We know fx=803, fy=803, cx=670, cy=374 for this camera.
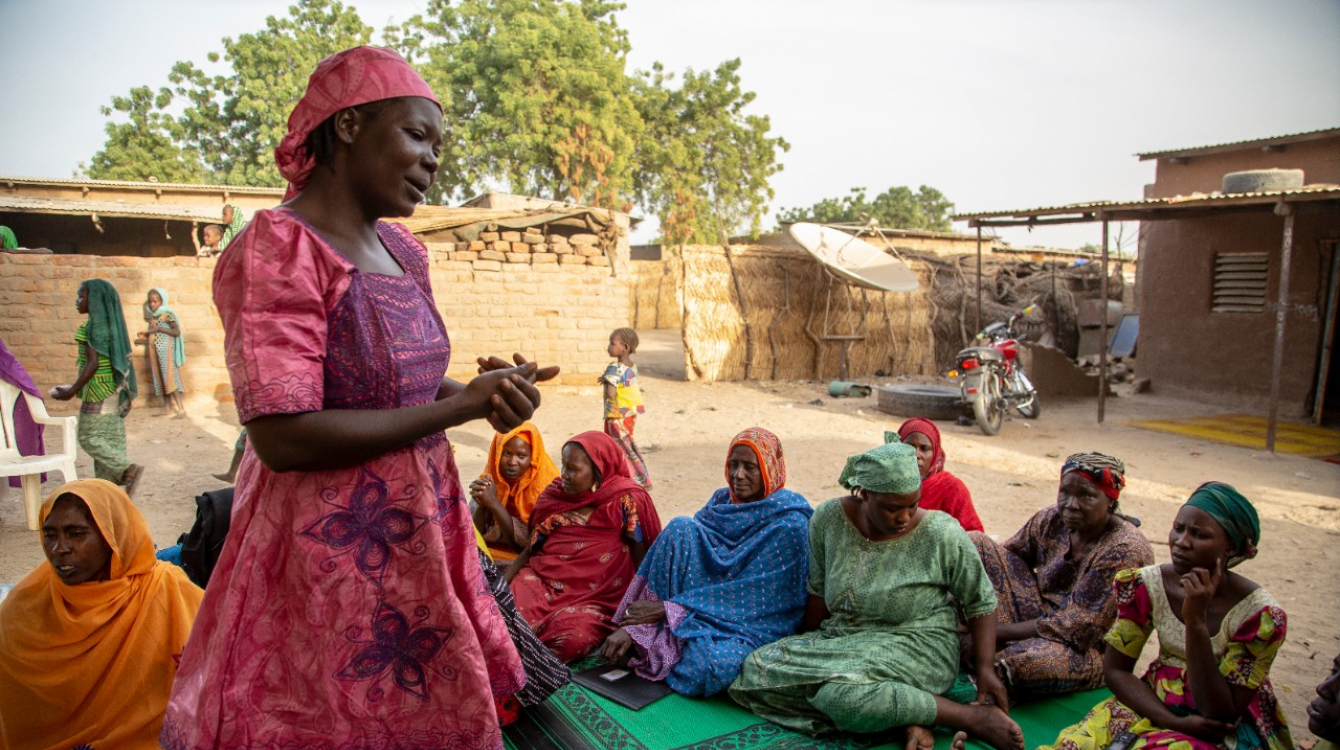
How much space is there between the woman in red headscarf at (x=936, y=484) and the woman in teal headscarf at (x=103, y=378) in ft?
17.8

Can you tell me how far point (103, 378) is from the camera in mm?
5809

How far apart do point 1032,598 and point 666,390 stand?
9.61 m

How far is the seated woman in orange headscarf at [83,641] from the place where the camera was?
8.18 ft

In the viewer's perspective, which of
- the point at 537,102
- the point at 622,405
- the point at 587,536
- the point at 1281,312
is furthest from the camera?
the point at 537,102

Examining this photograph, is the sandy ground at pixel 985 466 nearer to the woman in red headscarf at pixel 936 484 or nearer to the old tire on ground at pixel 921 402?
the old tire on ground at pixel 921 402

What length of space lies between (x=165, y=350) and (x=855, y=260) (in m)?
10.2

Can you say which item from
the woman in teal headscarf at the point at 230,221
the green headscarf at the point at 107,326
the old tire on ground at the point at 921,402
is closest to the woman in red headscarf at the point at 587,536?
the green headscarf at the point at 107,326

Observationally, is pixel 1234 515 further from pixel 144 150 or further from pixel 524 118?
pixel 144 150

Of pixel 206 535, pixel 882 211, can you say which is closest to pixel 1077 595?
pixel 206 535

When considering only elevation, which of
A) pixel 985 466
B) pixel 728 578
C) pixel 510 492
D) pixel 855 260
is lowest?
pixel 985 466

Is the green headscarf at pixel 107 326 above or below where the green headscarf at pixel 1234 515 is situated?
above

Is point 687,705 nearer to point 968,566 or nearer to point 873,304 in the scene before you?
point 968,566

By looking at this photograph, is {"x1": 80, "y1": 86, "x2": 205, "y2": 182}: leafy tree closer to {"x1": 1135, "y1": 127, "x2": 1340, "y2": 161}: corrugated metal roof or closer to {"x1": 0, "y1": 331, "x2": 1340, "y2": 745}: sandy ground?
{"x1": 0, "y1": 331, "x2": 1340, "y2": 745}: sandy ground

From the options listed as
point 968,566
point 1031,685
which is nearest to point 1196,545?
point 968,566
